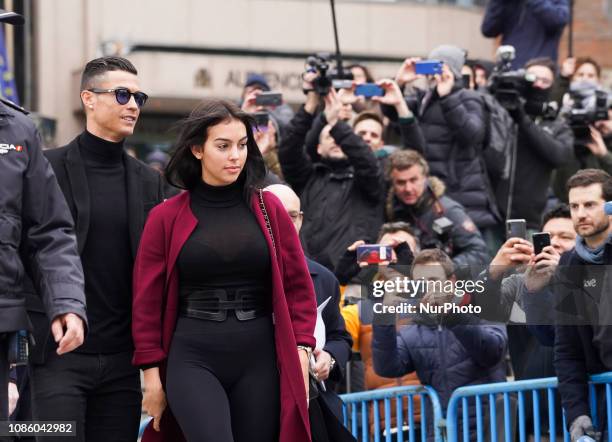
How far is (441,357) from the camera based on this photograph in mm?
7516

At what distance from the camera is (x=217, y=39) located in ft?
88.0

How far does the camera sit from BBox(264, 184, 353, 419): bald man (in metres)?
6.55

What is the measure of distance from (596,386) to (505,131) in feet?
11.3

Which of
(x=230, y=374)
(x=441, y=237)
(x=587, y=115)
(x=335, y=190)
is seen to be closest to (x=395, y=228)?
(x=441, y=237)

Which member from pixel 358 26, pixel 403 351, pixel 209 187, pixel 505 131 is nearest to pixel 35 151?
pixel 209 187

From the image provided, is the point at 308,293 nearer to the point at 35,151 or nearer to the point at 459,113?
the point at 35,151

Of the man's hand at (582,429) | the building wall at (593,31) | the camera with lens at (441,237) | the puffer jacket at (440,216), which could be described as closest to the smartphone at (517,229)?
the man's hand at (582,429)

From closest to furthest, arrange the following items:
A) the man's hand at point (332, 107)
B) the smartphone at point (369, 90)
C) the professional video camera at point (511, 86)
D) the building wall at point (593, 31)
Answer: the man's hand at point (332, 107) < the smartphone at point (369, 90) < the professional video camera at point (511, 86) < the building wall at point (593, 31)

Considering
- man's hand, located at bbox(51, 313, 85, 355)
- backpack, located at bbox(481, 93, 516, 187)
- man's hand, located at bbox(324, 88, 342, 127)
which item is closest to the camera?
man's hand, located at bbox(51, 313, 85, 355)

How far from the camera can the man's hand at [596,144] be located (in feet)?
32.3

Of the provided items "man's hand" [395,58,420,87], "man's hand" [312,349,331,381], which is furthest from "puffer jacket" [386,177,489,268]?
"man's hand" [312,349,331,381]

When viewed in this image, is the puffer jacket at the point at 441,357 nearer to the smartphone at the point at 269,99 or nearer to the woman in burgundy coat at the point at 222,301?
the woman in burgundy coat at the point at 222,301

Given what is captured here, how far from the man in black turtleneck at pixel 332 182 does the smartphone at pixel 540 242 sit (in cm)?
212

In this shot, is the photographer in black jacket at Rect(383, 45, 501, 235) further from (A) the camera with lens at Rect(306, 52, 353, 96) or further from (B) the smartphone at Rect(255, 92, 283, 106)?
(B) the smartphone at Rect(255, 92, 283, 106)
